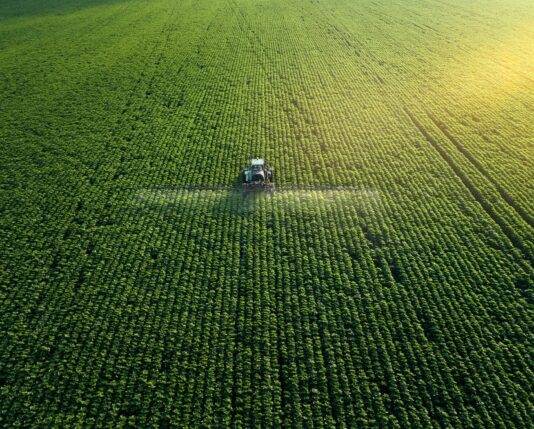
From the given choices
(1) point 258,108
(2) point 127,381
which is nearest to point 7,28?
(1) point 258,108

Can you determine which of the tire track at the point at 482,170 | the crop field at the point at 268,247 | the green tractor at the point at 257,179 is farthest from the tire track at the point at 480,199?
the green tractor at the point at 257,179

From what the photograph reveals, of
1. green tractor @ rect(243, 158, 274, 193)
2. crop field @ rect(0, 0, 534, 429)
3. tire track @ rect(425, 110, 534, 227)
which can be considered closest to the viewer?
crop field @ rect(0, 0, 534, 429)

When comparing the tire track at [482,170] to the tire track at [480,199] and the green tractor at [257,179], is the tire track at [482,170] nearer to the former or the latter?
the tire track at [480,199]

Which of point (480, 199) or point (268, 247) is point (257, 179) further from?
point (480, 199)

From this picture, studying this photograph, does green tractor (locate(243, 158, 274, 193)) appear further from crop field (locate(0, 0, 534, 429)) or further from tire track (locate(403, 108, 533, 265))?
tire track (locate(403, 108, 533, 265))

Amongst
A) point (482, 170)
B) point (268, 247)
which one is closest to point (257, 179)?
point (268, 247)

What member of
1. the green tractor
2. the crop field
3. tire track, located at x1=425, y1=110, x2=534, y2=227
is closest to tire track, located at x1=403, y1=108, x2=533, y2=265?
the crop field
